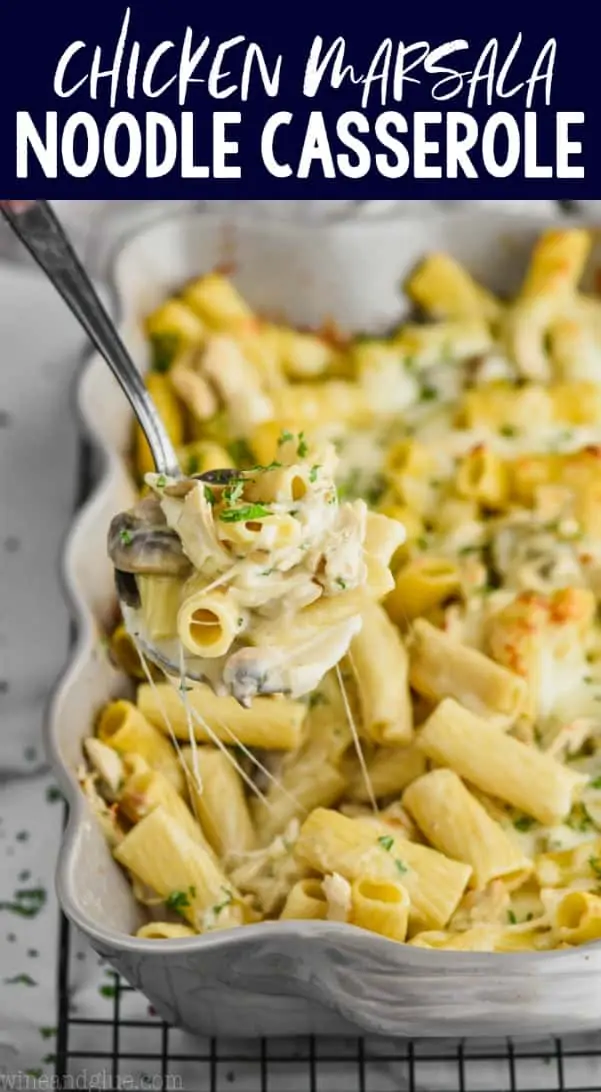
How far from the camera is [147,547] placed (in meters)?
2.43

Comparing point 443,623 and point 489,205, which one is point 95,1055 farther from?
point 489,205

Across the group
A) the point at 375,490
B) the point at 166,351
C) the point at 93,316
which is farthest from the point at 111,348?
the point at 166,351

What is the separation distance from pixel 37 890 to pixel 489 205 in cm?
204

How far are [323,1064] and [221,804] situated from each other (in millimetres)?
473

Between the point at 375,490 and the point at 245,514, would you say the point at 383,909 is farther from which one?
the point at 375,490

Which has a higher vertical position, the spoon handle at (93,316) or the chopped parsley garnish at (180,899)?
the spoon handle at (93,316)

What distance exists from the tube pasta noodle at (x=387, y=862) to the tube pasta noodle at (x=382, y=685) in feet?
0.74

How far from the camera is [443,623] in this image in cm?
304

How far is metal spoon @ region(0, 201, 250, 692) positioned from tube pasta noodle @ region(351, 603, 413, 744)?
0.46 metres

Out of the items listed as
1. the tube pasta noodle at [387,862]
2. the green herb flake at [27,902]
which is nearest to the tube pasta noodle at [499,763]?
the tube pasta noodle at [387,862]

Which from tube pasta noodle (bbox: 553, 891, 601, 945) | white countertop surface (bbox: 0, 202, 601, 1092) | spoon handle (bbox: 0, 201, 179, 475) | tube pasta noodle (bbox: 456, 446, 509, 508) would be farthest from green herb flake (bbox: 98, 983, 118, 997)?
tube pasta noodle (bbox: 456, 446, 509, 508)

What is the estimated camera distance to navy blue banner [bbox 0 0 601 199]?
344 centimetres

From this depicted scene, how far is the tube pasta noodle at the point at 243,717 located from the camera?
2844 mm

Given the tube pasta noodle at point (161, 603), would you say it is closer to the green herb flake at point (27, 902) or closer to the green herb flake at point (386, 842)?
the green herb flake at point (386, 842)
